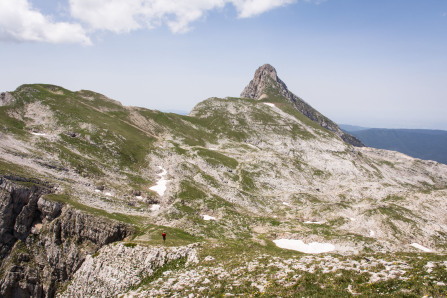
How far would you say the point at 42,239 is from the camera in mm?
50125

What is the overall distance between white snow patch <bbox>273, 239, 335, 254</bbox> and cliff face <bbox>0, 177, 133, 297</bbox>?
111 ft

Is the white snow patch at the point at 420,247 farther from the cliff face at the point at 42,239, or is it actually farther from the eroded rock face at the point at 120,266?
the cliff face at the point at 42,239

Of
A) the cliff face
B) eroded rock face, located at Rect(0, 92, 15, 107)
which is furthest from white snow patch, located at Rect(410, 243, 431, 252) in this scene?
eroded rock face, located at Rect(0, 92, 15, 107)

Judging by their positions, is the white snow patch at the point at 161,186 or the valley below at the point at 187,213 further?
the white snow patch at the point at 161,186

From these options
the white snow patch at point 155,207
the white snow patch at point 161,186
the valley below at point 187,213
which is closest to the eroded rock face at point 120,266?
the valley below at point 187,213

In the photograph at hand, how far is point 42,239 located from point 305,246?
5559cm

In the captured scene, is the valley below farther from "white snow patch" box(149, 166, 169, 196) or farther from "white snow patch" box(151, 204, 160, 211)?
"white snow patch" box(149, 166, 169, 196)

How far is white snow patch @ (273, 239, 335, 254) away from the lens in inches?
2126

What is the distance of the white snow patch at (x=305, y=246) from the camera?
54.0 metres

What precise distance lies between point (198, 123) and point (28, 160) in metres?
99.7

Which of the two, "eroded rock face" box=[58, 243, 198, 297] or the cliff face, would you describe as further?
the cliff face

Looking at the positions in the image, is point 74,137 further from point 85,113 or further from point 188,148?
point 188,148

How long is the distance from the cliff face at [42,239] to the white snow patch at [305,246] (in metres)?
33.7

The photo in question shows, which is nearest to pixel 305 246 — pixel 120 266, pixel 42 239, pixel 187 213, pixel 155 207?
pixel 187 213
